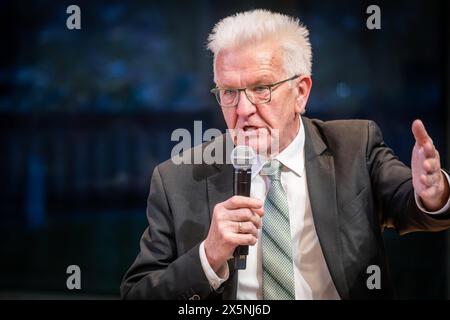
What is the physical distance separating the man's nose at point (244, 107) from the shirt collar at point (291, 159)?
18cm

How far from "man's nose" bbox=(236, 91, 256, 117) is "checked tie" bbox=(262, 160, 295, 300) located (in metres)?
0.24

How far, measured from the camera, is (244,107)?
5.99 ft

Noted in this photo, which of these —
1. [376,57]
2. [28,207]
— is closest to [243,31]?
[376,57]

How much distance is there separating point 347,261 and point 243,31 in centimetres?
73

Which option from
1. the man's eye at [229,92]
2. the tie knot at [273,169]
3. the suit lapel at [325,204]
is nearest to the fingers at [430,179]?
the suit lapel at [325,204]

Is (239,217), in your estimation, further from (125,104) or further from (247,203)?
(125,104)

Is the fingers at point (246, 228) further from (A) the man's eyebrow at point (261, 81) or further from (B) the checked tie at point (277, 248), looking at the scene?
(A) the man's eyebrow at point (261, 81)

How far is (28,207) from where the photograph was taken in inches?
140

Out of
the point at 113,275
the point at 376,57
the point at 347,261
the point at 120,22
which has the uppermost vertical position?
the point at 120,22

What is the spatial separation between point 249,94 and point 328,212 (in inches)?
16.3

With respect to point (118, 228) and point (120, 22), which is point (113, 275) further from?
point (120, 22)

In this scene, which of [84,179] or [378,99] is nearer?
[378,99]
